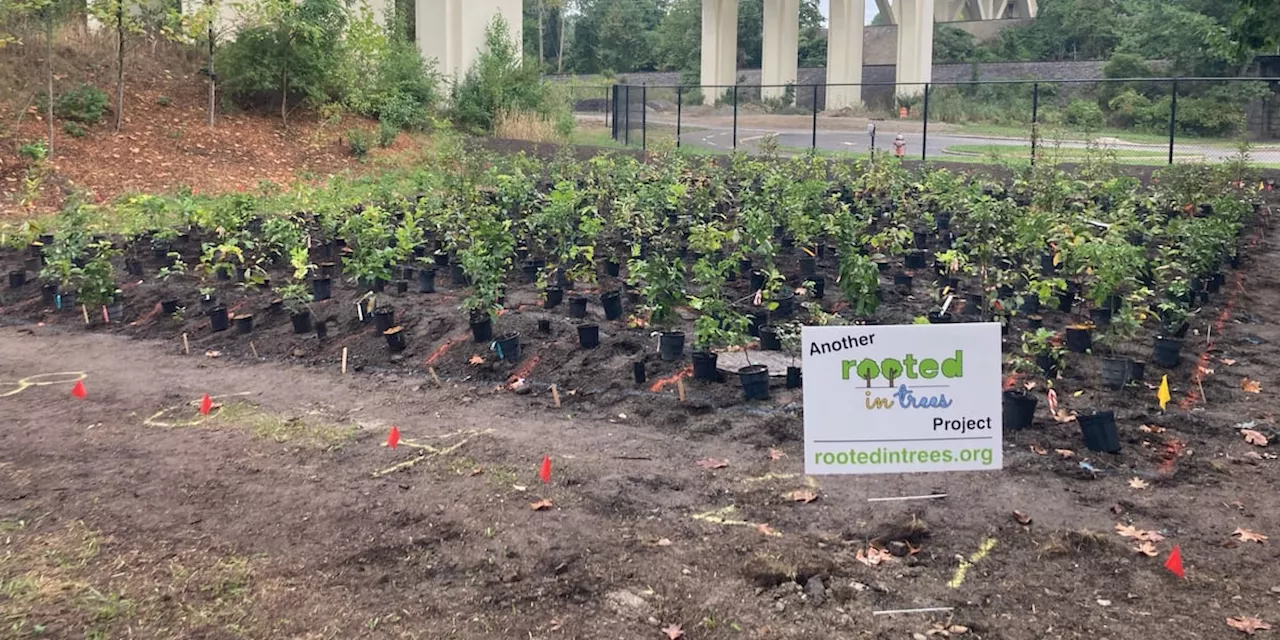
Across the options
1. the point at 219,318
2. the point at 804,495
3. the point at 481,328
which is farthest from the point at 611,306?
the point at 804,495

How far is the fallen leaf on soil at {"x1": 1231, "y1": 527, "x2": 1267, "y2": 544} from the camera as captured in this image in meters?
3.83

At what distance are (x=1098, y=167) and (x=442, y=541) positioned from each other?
38.2ft

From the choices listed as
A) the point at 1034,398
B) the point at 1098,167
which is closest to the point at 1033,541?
the point at 1034,398

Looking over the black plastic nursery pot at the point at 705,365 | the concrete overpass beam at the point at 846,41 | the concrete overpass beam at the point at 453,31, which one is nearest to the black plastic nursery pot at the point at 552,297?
the black plastic nursery pot at the point at 705,365

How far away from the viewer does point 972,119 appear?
35.8 metres

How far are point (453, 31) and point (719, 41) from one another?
67.9 ft

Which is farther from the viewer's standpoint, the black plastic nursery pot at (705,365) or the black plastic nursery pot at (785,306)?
the black plastic nursery pot at (785,306)

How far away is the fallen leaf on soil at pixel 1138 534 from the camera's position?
3834mm

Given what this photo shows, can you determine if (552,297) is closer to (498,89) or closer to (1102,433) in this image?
(1102,433)

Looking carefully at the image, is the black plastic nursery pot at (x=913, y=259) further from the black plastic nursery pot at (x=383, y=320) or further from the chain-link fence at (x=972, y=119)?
the chain-link fence at (x=972, y=119)

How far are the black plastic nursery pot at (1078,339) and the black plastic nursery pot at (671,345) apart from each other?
2434 mm

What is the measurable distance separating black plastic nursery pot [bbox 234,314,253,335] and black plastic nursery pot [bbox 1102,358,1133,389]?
5.70 meters

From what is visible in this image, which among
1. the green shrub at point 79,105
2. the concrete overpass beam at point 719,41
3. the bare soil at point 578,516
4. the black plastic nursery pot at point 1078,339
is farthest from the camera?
the concrete overpass beam at point 719,41

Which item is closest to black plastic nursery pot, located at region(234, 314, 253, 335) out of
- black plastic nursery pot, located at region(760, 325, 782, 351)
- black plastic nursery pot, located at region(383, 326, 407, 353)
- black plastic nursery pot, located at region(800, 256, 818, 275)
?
black plastic nursery pot, located at region(383, 326, 407, 353)
